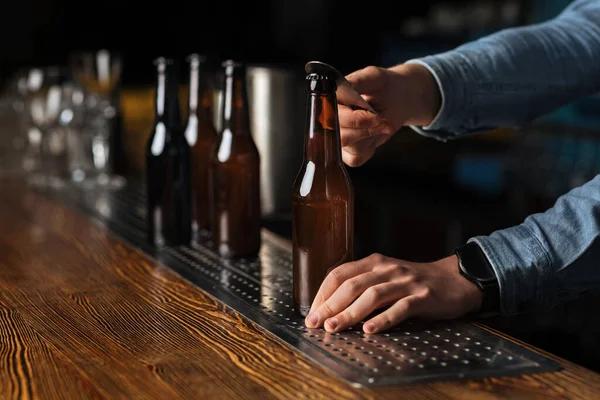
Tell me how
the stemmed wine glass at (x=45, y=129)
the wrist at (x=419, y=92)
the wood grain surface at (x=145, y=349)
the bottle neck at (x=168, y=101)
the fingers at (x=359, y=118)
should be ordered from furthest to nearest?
the stemmed wine glass at (x=45, y=129), the bottle neck at (x=168, y=101), the wrist at (x=419, y=92), the fingers at (x=359, y=118), the wood grain surface at (x=145, y=349)

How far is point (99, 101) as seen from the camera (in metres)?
2.21

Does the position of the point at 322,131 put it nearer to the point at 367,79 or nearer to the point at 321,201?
the point at 321,201

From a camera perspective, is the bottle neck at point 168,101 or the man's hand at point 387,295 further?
the bottle neck at point 168,101

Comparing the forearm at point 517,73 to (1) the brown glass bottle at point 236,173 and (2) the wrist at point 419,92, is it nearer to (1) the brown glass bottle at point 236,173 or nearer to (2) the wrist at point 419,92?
(2) the wrist at point 419,92

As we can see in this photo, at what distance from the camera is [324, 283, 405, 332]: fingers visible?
2.93 feet

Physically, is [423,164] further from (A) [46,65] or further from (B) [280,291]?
(B) [280,291]

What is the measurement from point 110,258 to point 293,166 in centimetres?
55

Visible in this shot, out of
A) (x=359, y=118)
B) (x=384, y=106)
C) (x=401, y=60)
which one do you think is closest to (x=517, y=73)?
(x=384, y=106)

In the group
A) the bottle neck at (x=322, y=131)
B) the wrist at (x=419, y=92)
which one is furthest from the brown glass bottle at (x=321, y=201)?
the wrist at (x=419, y=92)

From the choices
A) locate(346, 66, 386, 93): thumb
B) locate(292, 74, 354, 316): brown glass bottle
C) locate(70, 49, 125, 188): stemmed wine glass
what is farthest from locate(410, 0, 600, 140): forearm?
locate(70, 49, 125, 188): stemmed wine glass

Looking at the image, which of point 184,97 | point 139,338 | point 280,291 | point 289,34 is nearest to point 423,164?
point 184,97

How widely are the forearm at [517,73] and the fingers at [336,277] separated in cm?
43

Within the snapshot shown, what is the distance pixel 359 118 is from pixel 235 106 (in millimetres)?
263

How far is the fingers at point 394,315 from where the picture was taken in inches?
35.0
